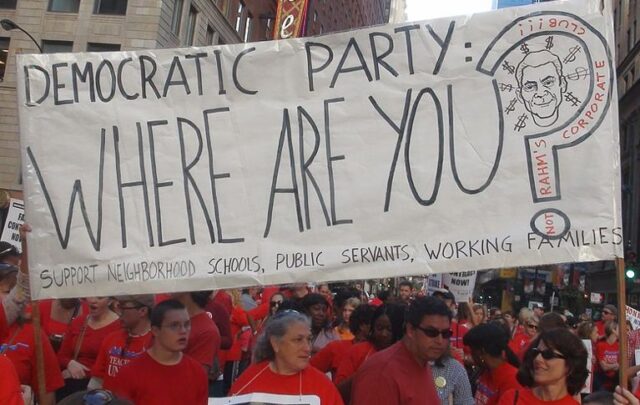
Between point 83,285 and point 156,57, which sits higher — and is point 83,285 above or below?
below

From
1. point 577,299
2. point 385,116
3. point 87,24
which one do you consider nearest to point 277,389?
point 385,116

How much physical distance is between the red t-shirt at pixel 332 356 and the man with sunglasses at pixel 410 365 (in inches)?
69.5

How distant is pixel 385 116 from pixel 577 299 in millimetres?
45160

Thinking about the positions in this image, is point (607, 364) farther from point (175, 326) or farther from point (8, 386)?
point (8, 386)

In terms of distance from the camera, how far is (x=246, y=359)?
992 cm

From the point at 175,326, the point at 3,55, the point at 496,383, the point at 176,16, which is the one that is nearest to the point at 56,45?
the point at 3,55

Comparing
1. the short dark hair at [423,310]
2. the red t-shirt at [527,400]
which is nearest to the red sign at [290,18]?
the short dark hair at [423,310]

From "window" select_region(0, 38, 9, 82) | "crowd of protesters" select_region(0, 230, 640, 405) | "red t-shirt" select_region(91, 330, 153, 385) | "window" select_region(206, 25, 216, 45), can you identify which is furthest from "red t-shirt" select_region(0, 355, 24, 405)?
"window" select_region(206, 25, 216, 45)

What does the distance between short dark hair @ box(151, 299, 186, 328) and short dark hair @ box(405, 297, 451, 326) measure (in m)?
1.40

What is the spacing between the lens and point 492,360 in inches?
193

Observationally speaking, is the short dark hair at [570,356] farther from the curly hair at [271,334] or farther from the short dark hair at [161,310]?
the short dark hair at [161,310]

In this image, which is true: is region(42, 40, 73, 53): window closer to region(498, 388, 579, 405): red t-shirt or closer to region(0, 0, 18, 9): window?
region(0, 0, 18, 9): window

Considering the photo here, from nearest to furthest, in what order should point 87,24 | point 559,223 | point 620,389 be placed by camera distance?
1. point 620,389
2. point 559,223
3. point 87,24

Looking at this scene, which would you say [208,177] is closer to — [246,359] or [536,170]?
[536,170]
